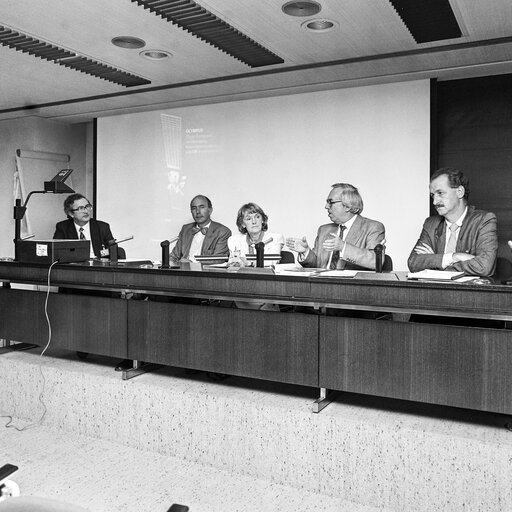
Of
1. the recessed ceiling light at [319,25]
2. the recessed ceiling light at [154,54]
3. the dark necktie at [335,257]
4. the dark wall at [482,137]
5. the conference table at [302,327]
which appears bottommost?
the conference table at [302,327]

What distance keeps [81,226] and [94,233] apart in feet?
0.47

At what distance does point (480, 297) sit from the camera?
2424 millimetres

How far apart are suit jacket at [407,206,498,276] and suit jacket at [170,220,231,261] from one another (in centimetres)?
217

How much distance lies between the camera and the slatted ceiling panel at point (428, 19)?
3807mm

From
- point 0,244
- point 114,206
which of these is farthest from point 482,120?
point 0,244

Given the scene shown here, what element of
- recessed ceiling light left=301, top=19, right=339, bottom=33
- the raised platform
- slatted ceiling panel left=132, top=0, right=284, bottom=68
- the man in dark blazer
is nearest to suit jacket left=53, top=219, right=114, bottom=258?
the raised platform

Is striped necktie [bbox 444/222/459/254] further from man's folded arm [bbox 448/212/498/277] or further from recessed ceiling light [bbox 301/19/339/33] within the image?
recessed ceiling light [bbox 301/19/339/33]

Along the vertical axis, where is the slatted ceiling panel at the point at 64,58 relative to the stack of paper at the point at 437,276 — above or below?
above

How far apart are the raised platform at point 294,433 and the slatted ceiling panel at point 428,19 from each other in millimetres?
2659

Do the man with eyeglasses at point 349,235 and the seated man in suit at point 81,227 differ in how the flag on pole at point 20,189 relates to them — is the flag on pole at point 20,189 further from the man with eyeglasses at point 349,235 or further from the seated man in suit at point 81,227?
the man with eyeglasses at point 349,235

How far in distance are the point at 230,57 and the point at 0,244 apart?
4.70 m

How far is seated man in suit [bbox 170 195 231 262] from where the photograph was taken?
212 inches

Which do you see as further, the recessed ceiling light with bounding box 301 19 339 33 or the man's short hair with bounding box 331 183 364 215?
the recessed ceiling light with bounding box 301 19 339 33

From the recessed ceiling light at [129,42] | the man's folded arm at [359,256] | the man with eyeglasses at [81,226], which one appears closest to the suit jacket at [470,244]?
the man's folded arm at [359,256]
